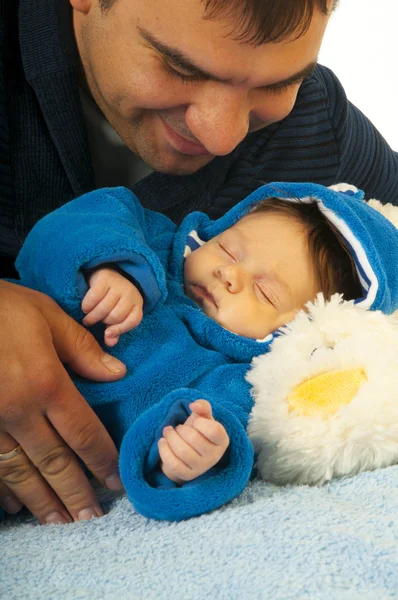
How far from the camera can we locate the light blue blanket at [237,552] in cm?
69

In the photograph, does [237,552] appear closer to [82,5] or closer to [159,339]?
[159,339]

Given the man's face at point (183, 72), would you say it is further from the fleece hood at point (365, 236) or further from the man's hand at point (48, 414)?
the man's hand at point (48, 414)

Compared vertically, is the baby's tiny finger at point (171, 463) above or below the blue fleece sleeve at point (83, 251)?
below

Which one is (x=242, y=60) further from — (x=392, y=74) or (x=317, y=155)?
(x=392, y=74)

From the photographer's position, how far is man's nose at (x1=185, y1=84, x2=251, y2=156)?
1.11 m

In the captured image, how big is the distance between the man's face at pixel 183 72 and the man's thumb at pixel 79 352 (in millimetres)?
397

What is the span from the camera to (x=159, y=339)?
1.05 metres

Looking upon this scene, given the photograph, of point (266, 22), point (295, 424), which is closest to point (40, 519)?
point (295, 424)

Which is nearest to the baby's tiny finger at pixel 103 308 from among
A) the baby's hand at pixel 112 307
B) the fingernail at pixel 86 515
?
the baby's hand at pixel 112 307

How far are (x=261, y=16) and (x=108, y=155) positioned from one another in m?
0.59

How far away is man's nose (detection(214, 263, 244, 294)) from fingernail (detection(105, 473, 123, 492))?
13.4 inches

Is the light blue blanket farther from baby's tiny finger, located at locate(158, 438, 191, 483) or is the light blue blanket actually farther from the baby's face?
the baby's face

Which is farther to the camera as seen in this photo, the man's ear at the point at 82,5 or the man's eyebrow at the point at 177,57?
the man's ear at the point at 82,5

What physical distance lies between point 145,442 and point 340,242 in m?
0.51
